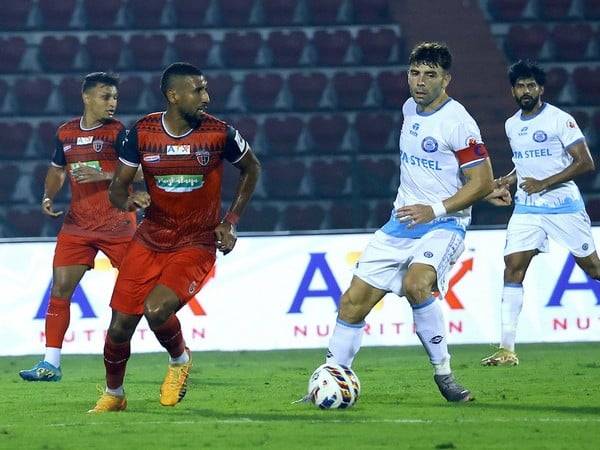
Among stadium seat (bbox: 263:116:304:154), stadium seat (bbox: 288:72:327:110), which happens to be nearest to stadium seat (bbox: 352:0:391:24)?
stadium seat (bbox: 288:72:327:110)

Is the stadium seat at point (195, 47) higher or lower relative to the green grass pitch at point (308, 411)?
higher

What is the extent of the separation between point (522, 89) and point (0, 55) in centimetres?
895

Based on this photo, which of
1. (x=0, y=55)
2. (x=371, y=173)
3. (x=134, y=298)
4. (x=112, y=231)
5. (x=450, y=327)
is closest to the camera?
(x=134, y=298)

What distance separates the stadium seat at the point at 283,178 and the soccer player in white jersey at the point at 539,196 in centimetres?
563

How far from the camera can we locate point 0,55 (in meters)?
17.6

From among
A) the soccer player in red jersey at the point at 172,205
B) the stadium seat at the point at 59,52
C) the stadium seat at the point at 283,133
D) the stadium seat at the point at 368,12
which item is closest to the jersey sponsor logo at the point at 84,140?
the soccer player in red jersey at the point at 172,205

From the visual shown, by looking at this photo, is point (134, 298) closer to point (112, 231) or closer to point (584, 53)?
point (112, 231)

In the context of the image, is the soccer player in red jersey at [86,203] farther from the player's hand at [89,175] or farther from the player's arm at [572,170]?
the player's arm at [572,170]

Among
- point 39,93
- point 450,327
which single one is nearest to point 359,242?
point 450,327

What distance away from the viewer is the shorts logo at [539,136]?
10.7 metres

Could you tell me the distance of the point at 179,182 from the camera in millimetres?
7566

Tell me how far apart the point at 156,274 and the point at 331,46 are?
10.5 m

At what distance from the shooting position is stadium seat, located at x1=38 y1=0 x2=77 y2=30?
17.9 m

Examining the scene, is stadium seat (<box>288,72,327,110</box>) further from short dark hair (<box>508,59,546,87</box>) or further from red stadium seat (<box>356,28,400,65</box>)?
short dark hair (<box>508,59,546,87</box>)
